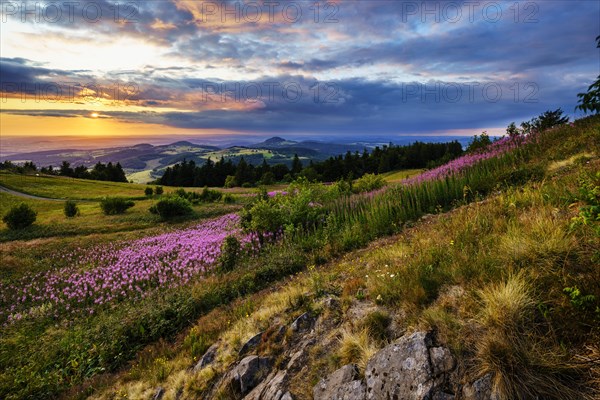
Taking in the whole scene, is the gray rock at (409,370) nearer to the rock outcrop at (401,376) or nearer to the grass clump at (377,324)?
the rock outcrop at (401,376)

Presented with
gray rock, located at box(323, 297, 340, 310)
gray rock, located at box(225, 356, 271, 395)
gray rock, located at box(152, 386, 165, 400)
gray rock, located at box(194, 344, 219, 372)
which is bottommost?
gray rock, located at box(152, 386, 165, 400)

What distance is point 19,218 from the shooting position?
23891mm

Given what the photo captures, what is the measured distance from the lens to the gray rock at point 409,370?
276 cm

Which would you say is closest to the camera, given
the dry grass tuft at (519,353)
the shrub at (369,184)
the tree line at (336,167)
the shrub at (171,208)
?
Result: the dry grass tuft at (519,353)

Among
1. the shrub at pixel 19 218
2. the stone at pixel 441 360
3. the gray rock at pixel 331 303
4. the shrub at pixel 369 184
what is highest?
the shrub at pixel 369 184

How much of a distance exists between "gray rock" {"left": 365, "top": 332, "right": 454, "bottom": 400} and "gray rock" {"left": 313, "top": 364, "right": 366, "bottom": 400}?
128 mm

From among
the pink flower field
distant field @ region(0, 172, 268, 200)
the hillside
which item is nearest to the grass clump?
the hillside

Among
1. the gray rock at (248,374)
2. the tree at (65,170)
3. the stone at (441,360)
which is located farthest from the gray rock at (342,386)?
the tree at (65,170)

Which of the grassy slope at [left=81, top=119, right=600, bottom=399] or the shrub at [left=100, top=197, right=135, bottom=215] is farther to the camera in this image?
the shrub at [left=100, top=197, right=135, bottom=215]

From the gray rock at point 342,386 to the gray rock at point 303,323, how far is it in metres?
1.21

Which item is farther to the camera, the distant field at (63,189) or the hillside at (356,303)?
the distant field at (63,189)

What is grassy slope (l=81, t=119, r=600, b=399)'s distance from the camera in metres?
2.56

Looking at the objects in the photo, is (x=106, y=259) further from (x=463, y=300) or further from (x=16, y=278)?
(x=463, y=300)

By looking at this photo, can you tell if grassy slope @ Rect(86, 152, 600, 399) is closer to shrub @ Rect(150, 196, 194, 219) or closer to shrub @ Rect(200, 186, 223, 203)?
shrub @ Rect(150, 196, 194, 219)
